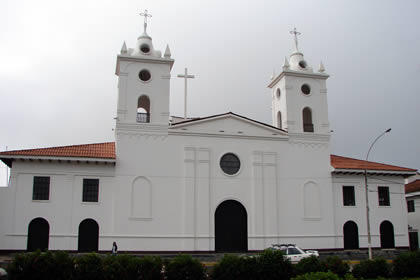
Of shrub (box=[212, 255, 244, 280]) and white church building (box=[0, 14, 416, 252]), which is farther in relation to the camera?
white church building (box=[0, 14, 416, 252])

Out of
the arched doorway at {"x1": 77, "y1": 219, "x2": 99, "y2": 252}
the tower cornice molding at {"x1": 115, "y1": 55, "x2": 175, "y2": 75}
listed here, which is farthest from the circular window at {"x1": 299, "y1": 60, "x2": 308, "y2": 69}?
the arched doorway at {"x1": 77, "y1": 219, "x2": 99, "y2": 252}

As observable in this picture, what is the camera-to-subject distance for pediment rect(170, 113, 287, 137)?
99.5 ft

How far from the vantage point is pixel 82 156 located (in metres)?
27.9

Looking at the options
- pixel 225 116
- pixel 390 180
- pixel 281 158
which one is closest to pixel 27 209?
pixel 225 116

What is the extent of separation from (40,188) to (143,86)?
982 centimetres

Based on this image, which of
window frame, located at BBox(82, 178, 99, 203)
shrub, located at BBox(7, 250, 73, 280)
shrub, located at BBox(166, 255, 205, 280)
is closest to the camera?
shrub, located at BBox(7, 250, 73, 280)

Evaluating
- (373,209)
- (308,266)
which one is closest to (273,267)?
(308,266)

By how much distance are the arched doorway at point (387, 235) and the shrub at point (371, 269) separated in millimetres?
14559

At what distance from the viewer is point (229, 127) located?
3112 centimetres

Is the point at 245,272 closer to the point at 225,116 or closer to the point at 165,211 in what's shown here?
the point at 165,211

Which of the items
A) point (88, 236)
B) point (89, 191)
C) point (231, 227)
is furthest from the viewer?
point (231, 227)

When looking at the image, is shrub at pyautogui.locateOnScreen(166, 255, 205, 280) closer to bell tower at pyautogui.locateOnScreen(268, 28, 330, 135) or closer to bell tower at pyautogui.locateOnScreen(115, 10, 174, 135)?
bell tower at pyautogui.locateOnScreen(115, 10, 174, 135)

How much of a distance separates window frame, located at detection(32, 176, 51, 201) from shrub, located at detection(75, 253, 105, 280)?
1237 cm

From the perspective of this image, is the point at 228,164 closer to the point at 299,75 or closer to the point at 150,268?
the point at 299,75
